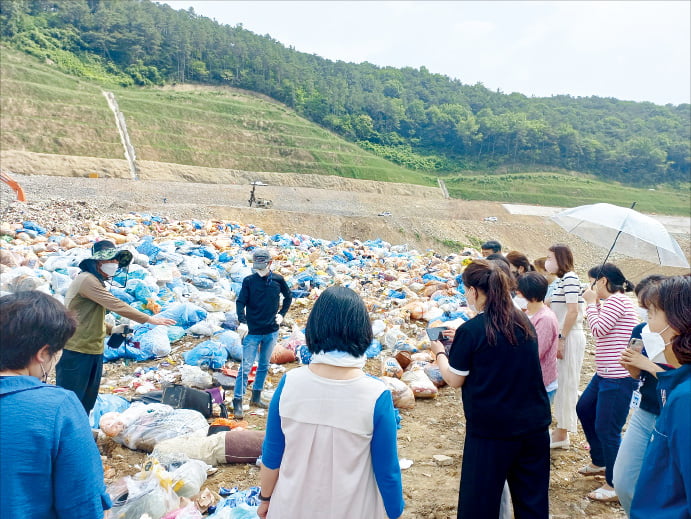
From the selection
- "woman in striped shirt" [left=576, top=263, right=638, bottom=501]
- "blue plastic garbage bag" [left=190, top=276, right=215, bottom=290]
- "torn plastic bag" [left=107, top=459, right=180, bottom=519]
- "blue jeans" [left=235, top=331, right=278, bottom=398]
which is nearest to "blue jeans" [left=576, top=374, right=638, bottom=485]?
"woman in striped shirt" [left=576, top=263, right=638, bottom=501]

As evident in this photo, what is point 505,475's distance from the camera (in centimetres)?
189

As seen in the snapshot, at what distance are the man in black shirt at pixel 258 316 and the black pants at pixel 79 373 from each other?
126 cm

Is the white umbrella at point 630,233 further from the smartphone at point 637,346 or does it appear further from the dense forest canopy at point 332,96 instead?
the dense forest canopy at point 332,96

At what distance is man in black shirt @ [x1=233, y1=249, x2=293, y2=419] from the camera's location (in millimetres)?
3969

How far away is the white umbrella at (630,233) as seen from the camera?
3.56 meters

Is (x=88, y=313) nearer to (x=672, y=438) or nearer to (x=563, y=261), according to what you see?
(x=672, y=438)

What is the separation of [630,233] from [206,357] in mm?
4124

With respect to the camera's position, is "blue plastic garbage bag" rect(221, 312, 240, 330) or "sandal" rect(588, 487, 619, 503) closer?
"sandal" rect(588, 487, 619, 503)

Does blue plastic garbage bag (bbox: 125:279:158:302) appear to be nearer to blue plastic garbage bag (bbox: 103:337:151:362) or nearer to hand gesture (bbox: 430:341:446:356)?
blue plastic garbage bag (bbox: 103:337:151:362)

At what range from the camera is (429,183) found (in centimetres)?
4703

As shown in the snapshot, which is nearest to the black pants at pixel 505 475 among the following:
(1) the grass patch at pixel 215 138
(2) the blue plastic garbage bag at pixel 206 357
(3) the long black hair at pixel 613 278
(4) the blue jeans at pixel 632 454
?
(4) the blue jeans at pixel 632 454

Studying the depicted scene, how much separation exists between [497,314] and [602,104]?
108 metres

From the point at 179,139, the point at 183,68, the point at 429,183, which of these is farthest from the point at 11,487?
the point at 183,68

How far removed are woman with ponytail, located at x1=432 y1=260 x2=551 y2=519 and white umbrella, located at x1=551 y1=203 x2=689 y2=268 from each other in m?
2.26
